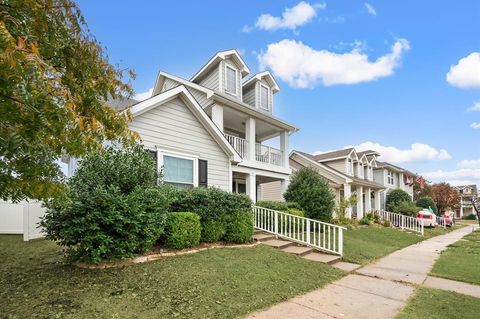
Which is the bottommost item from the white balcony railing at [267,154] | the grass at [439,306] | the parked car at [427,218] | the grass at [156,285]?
the parked car at [427,218]

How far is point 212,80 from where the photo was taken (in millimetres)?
16969

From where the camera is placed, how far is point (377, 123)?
1888 cm

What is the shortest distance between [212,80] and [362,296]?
1382 centimetres

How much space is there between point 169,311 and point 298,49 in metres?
14.7

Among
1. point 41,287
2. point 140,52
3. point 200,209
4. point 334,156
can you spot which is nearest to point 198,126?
point 140,52

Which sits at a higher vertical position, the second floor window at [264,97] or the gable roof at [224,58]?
the gable roof at [224,58]

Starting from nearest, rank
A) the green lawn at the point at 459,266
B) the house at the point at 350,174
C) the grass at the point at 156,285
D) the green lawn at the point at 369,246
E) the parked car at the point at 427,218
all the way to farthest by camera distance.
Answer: the grass at the point at 156,285 → the green lawn at the point at 459,266 → the green lawn at the point at 369,246 → the house at the point at 350,174 → the parked car at the point at 427,218

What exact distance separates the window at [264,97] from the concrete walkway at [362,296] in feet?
39.5

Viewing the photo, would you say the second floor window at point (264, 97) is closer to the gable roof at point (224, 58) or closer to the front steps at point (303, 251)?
the gable roof at point (224, 58)

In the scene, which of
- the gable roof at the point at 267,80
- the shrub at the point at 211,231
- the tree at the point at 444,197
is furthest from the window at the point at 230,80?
the tree at the point at 444,197

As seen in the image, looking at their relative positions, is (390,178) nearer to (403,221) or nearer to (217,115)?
(403,221)

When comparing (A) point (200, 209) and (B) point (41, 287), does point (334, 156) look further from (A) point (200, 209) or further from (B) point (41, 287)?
(B) point (41, 287)

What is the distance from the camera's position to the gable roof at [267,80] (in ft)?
60.1

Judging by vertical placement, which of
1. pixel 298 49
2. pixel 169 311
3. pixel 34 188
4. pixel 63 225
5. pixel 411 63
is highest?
pixel 298 49
